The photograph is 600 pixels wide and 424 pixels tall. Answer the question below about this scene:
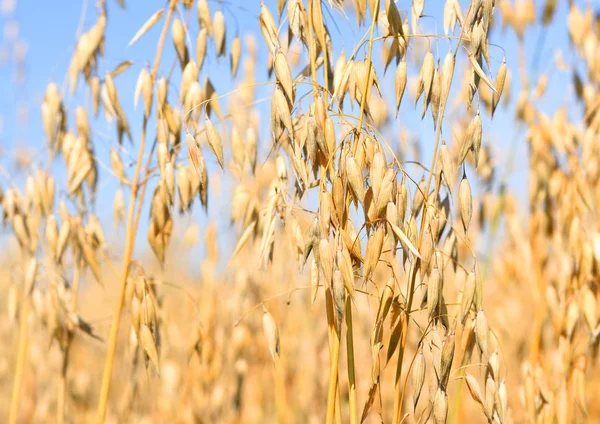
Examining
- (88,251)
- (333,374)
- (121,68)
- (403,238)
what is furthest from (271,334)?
(121,68)

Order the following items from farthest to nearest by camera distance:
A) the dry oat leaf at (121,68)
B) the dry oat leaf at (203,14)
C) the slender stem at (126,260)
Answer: the dry oat leaf at (121,68) → the dry oat leaf at (203,14) → the slender stem at (126,260)

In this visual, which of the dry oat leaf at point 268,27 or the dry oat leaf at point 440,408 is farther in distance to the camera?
the dry oat leaf at point 268,27

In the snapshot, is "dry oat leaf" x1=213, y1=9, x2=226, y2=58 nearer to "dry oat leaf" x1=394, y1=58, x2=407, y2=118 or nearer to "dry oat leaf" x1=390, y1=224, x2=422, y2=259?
"dry oat leaf" x1=394, y1=58, x2=407, y2=118

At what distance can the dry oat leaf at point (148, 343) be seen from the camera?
101 centimetres

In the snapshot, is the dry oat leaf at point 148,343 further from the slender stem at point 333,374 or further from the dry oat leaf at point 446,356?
the dry oat leaf at point 446,356

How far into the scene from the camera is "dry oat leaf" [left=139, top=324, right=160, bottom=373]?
1006mm

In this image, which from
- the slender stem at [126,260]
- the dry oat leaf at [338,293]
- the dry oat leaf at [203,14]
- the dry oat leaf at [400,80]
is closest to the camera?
the dry oat leaf at [338,293]

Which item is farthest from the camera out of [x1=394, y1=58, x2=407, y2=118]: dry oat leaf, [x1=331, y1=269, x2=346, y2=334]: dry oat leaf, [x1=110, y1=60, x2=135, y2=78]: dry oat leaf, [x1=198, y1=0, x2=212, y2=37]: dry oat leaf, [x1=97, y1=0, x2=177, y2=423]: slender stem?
[x1=110, y1=60, x2=135, y2=78]: dry oat leaf

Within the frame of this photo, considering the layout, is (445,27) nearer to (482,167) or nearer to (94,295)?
(482,167)

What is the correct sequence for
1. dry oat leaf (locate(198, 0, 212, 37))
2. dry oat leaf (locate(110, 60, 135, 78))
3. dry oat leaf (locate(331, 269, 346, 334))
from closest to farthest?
1. dry oat leaf (locate(331, 269, 346, 334))
2. dry oat leaf (locate(198, 0, 212, 37))
3. dry oat leaf (locate(110, 60, 135, 78))

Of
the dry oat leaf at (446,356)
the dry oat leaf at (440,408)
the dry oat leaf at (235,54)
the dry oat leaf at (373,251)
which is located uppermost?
the dry oat leaf at (235,54)

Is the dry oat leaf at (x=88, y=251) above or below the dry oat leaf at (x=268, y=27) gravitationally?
below

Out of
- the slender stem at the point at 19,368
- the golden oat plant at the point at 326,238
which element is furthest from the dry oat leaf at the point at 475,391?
the slender stem at the point at 19,368

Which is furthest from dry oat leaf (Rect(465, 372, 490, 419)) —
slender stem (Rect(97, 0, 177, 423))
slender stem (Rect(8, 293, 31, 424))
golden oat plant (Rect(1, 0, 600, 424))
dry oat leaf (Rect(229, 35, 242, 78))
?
slender stem (Rect(8, 293, 31, 424))
